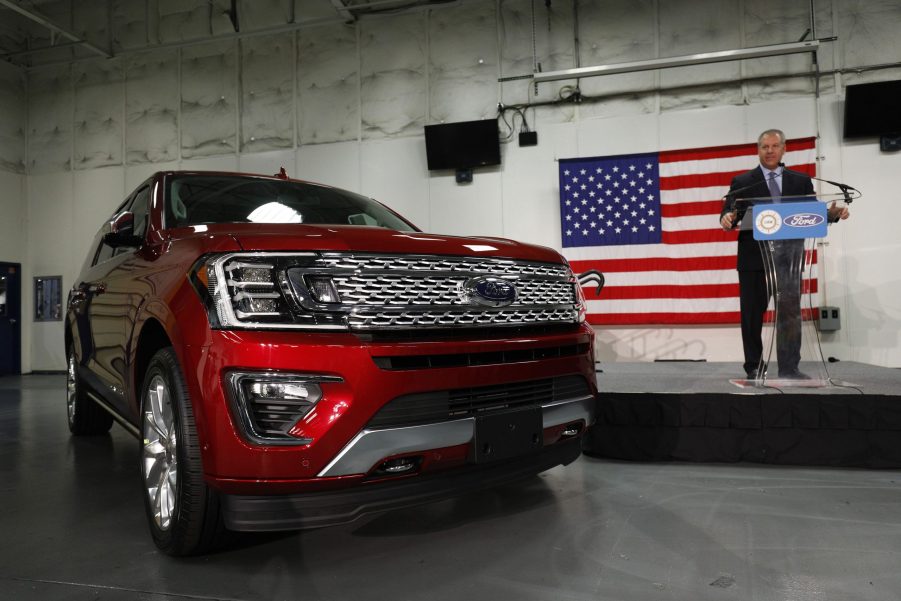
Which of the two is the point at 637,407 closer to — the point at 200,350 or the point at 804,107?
the point at 200,350

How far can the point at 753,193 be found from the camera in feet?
13.0

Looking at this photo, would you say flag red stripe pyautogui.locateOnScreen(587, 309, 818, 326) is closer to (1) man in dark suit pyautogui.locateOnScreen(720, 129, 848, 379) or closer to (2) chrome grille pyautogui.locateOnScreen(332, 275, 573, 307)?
(1) man in dark suit pyautogui.locateOnScreen(720, 129, 848, 379)

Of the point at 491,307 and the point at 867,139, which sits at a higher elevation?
the point at 867,139

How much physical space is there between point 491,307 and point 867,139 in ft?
24.4

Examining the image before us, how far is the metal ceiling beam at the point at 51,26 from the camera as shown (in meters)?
8.27

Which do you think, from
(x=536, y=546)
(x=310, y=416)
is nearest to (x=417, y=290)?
(x=310, y=416)

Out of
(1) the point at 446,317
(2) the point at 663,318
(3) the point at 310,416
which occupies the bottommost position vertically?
(2) the point at 663,318

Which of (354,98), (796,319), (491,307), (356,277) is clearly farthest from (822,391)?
(354,98)

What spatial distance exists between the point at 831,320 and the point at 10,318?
12.9m

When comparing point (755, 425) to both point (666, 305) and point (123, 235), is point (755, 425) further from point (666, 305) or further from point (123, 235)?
point (666, 305)

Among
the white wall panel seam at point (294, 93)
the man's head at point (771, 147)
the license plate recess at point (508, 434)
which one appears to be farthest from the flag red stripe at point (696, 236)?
the license plate recess at point (508, 434)

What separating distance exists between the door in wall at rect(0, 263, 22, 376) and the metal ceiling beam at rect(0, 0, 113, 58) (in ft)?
13.3

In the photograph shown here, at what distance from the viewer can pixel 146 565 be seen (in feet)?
6.46

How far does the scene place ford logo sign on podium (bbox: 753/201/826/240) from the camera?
10.9 feet
